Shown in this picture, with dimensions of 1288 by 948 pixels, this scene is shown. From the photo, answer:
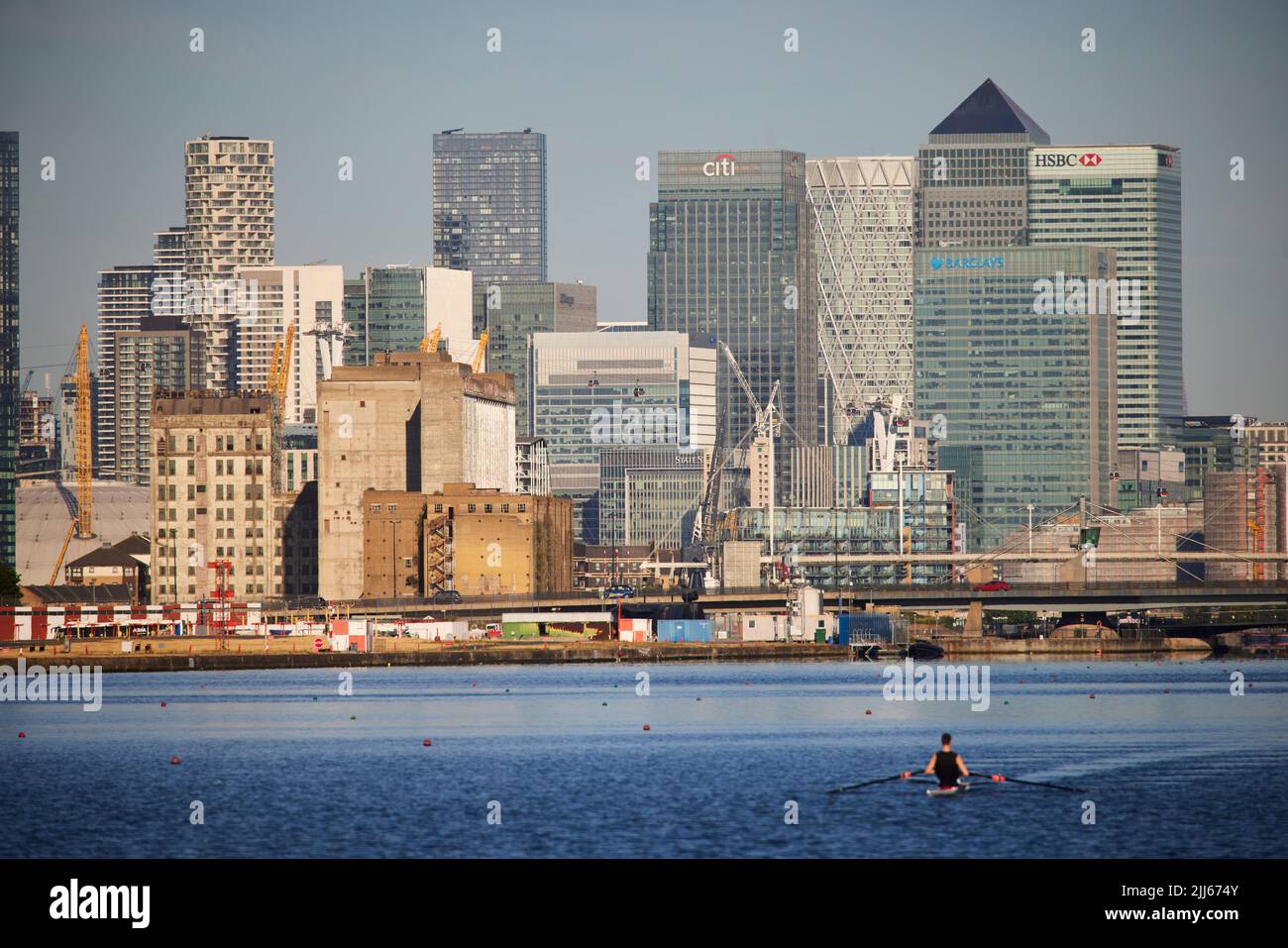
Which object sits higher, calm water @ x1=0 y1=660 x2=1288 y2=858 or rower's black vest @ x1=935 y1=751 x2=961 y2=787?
rower's black vest @ x1=935 y1=751 x2=961 y2=787

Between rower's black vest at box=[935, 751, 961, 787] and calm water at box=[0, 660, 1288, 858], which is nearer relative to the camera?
calm water at box=[0, 660, 1288, 858]

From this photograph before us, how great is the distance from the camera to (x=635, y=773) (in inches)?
3930

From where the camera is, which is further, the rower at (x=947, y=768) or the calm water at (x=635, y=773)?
the rower at (x=947, y=768)

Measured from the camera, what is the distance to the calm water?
77.2 metres

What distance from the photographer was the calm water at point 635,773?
77188mm

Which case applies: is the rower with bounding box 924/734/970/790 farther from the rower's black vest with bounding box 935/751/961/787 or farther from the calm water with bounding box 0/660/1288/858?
the calm water with bounding box 0/660/1288/858
